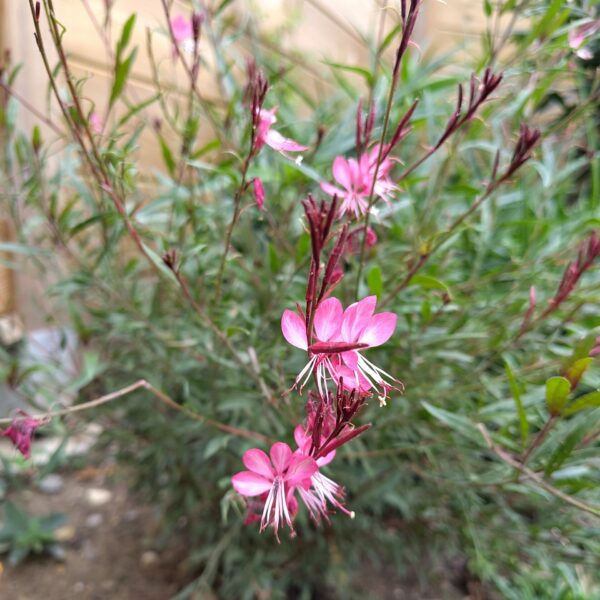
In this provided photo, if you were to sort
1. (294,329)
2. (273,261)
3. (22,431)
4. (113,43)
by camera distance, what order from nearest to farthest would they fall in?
(294,329) < (22,431) < (273,261) < (113,43)

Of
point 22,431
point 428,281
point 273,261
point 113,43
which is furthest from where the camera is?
point 113,43

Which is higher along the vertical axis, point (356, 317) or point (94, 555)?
point (356, 317)

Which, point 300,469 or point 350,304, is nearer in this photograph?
point 300,469

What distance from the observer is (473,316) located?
87cm

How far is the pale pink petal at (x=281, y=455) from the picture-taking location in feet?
1.33

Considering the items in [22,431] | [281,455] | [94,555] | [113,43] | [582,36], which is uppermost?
[582,36]

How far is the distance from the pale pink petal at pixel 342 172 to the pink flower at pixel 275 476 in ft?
0.89

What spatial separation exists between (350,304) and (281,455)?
299 mm

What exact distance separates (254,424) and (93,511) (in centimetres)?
83

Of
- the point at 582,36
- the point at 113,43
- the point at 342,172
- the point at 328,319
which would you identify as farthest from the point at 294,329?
the point at 113,43

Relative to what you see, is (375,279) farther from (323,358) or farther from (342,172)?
(323,358)

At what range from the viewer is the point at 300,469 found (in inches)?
15.4

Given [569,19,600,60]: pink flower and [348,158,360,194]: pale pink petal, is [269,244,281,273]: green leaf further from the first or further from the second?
[569,19,600,60]: pink flower

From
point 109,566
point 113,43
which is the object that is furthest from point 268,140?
point 113,43
